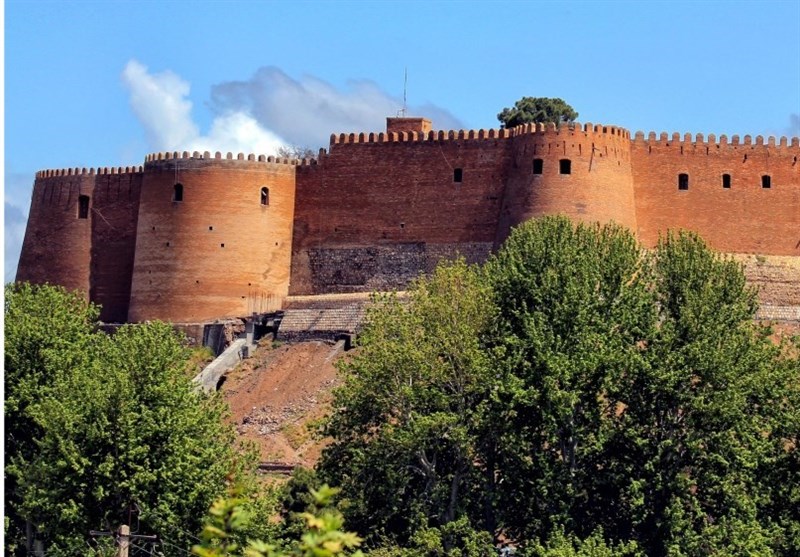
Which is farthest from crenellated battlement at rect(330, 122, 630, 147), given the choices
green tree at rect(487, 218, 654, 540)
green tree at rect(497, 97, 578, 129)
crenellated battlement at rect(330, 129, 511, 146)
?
green tree at rect(497, 97, 578, 129)

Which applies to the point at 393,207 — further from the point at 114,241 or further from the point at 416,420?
the point at 416,420

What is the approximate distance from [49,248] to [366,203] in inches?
487

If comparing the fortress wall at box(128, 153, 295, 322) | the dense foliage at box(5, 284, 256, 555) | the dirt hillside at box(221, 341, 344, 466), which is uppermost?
the fortress wall at box(128, 153, 295, 322)

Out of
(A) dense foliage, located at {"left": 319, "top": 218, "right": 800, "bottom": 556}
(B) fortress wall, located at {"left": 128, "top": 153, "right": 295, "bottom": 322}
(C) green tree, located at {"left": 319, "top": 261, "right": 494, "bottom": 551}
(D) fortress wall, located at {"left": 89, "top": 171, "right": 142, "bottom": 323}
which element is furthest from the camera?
(D) fortress wall, located at {"left": 89, "top": 171, "right": 142, "bottom": 323}

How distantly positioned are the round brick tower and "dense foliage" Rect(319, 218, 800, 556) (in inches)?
523

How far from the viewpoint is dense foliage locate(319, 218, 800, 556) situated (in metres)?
35.4

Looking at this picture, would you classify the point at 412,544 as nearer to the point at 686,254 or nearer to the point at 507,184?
the point at 686,254

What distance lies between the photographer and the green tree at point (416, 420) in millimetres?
36375

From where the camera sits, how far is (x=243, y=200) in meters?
56.5

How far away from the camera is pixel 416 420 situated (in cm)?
3678

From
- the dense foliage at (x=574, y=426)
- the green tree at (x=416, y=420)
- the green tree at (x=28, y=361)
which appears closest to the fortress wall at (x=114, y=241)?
Result: the green tree at (x=28, y=361)

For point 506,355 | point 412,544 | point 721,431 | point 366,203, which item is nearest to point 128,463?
point 412,544

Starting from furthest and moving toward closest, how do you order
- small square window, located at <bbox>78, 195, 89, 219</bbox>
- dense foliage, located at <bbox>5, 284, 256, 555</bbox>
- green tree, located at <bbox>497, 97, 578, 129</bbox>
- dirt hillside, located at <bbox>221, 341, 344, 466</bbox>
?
1. green tree, located at <bbox>497, 97, 578, 129</bbox>
2. small square window, located at <bbox>78, 195, 89, 219</bbox>
3. dirt hillside, located at <bbox>221, 341, 344, 466</bbox>
4. dense foliage, located at <bbox>5, 284, 256, 555</bbox>

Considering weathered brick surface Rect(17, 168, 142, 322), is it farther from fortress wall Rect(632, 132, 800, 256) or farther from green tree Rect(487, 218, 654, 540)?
green tree Rect(487, 218, 654, 540)
